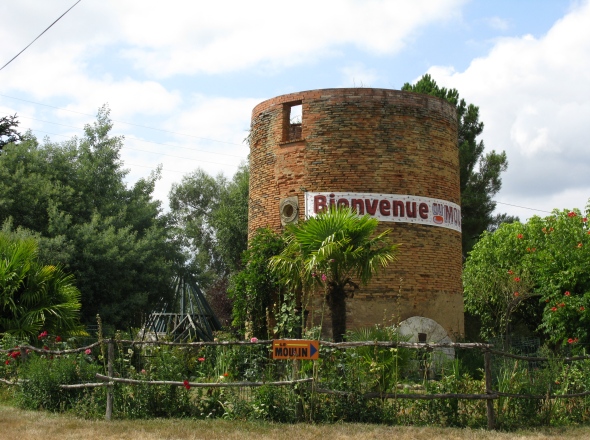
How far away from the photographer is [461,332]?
59.2 feet

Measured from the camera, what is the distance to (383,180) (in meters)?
16.7

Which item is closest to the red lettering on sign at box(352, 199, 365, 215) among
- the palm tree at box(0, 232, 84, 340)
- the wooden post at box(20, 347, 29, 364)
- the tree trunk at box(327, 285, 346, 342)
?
the tree trunk at box(327, 285, 346, 342)

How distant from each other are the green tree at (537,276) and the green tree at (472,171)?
7.43 metres

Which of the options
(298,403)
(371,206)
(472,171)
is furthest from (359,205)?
(472,171)

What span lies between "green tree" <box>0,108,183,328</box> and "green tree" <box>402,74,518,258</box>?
1319 centimetres

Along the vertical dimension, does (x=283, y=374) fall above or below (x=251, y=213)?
below

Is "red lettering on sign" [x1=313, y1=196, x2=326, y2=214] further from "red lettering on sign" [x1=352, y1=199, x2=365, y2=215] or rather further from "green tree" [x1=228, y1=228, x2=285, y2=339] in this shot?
"green tree" [x1=228, y1=228, x2=285, y2=339]

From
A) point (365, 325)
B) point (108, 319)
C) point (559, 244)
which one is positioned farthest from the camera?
point (108, 319)

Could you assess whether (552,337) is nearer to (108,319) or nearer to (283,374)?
(283,374)

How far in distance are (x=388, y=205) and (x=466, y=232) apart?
55.4 ft

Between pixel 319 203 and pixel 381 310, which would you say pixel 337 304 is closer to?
pixel 381 310

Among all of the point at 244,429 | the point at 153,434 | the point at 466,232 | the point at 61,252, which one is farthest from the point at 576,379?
the point at 466,232

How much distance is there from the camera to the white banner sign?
54.2ft

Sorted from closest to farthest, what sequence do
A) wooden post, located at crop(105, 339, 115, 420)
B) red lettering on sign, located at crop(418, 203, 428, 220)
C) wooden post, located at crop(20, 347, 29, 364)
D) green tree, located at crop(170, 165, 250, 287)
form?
wooden post, located at crop(105, 339, 115, 420) < wooden post, located at crop(20, 347, 29, 364) < red lettering on sign, located at crop(418, 203, 428, 220) < green tree, located at crop(170, 165, 250, 287)
